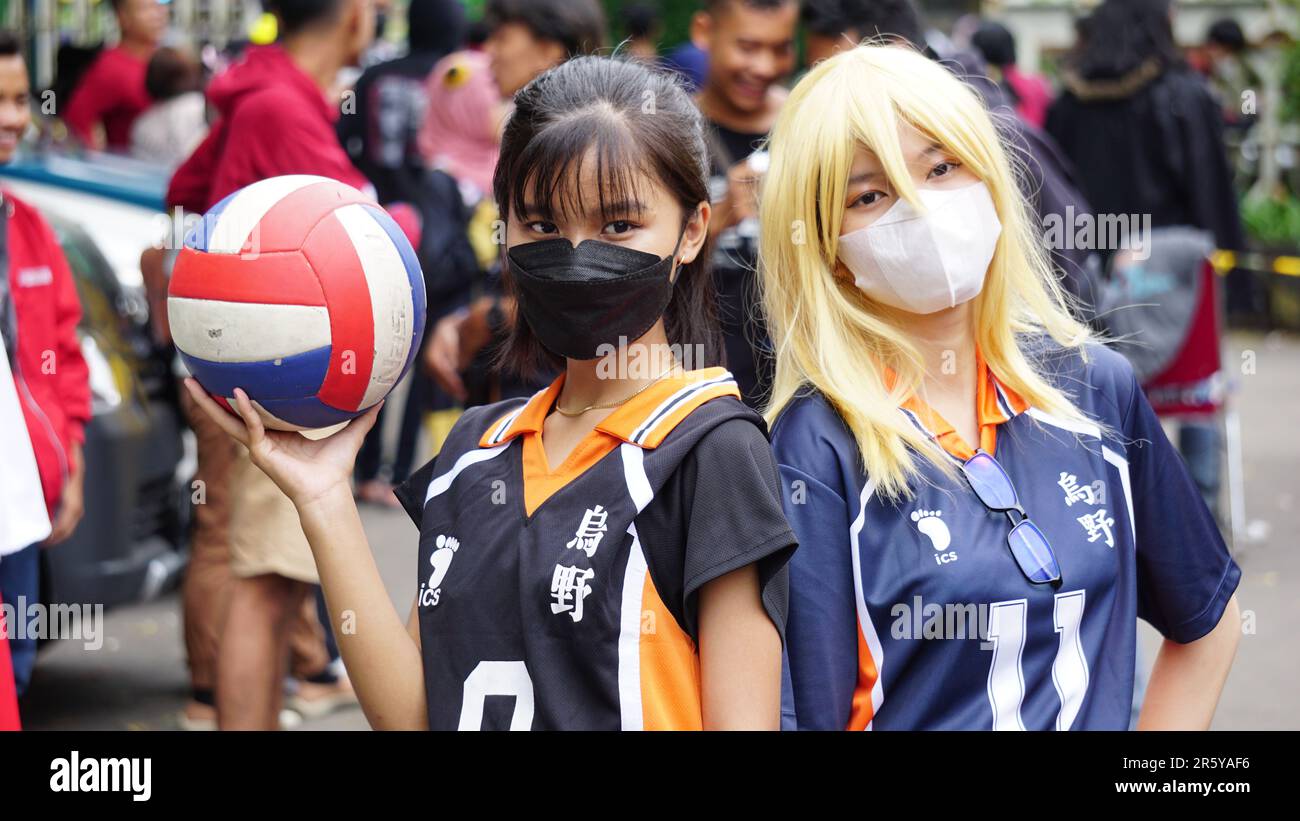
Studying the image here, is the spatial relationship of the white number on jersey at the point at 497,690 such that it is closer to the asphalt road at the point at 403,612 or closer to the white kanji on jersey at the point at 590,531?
the white kanji on jersey at the point at 590,531

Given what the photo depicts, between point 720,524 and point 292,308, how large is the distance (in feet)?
2.59

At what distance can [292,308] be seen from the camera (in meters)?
2.58

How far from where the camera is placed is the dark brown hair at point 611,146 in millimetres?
2436

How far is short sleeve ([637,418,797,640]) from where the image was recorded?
226 cm

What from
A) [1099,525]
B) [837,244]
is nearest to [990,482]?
[1099,525]

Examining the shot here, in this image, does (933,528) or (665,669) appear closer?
(665,669)

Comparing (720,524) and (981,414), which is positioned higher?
(981,414)

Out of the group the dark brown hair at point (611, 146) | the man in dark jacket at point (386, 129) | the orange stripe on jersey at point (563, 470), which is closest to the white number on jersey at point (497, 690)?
the orange stripe on jersey at point (563, 470)

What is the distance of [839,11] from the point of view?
491 centimetres

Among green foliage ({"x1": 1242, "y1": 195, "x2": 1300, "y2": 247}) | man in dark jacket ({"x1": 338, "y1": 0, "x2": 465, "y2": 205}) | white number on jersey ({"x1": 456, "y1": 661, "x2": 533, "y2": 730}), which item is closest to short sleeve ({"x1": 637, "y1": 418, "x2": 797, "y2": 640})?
white number on jersey ({"x1": 456, "y1": 661, "x2": 533, "y2": 730})

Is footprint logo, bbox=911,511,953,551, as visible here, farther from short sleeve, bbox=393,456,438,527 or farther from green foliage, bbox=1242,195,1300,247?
green foliage, bbox=1242,195,1300,247

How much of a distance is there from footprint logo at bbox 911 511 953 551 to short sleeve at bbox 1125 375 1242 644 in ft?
1.32

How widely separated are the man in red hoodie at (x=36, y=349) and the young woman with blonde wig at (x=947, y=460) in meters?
2.50

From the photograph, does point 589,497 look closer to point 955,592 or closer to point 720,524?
point 720,524
